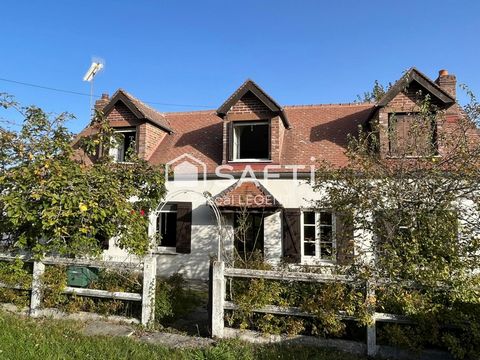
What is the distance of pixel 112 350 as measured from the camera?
5438 mm

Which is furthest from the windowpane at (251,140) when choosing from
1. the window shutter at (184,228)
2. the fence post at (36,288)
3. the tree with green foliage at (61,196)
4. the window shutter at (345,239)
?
the fence post at (36,288)

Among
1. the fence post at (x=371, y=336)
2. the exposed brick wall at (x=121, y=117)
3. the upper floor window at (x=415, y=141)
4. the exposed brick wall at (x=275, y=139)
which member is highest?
the exposed brick wall at (x=121, y=117)

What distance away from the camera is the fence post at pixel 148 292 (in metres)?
6.73

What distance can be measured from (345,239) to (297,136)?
863 centimetres

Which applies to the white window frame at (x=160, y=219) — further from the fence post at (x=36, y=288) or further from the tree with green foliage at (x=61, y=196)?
the fence post at (x=36, y=288)

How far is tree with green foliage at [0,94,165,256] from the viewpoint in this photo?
6.83 metres

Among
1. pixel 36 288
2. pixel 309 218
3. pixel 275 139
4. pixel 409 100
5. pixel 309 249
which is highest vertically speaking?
pixel 409 100

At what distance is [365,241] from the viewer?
6.48 m

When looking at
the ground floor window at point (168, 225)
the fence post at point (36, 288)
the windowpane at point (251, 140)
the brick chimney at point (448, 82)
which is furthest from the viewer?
the windowpane at point (251, 140)

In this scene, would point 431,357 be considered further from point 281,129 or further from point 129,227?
point 281,129

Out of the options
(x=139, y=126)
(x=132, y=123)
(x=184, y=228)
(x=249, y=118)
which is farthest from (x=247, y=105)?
(x=184, y=228)

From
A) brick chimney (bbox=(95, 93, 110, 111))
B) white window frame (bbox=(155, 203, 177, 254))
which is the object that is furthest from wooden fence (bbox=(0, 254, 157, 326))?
brick chimney (bbox=(95, 93, 110, 111))

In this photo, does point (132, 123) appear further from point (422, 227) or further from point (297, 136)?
point (422, 227)

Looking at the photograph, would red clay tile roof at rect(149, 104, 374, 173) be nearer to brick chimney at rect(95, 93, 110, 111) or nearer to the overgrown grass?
brick chimney at rect(95, 93, 110, 111)
